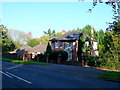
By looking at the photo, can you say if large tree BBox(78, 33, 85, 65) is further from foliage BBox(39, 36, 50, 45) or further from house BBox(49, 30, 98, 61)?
foliage BBox(39, 36, 50, 45)

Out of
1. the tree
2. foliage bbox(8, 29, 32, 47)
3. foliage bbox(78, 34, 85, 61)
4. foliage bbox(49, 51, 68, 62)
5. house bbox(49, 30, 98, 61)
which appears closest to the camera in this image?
foliage bbox(49, 51, 68, 62)

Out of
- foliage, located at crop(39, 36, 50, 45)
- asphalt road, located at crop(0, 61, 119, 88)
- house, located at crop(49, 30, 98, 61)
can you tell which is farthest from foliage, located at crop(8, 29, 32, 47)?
asphalt road, located at crop(0, 61, 119, 88)

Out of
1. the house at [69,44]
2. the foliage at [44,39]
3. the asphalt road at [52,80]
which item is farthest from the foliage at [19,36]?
the asphalt road at [52,80]

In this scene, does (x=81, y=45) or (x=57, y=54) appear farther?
(x=81, y=45)

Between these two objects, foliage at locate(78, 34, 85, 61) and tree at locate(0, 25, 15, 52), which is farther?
tree at locate(0, 25, 15, 52)

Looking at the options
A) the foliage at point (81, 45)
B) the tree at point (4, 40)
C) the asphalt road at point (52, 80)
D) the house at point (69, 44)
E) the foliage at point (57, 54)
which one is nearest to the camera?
the asphalt road at point (52, 80)

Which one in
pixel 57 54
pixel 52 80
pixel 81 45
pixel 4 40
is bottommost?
pixel 52 80

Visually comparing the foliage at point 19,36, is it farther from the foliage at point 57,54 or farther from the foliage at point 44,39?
the foliage at point 57,54

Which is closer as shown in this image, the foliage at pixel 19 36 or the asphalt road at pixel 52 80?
the asphalt road at pixel 52 80

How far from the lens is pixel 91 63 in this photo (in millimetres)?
27797

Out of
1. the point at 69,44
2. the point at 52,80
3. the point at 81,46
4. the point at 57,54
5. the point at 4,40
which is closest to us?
the point at 52,80

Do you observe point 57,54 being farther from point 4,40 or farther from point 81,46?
point 4,40

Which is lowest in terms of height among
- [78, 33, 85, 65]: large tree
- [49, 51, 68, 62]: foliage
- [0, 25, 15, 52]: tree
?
[49, 51, 68, 62]: foliage

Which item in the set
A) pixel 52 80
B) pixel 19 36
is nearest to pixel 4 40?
pixel 19 36
